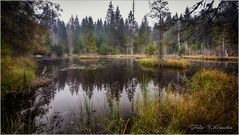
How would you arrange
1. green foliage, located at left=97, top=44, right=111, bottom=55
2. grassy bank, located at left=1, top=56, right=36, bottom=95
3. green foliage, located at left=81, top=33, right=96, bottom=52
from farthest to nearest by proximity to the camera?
green foliage, located at left=81, top=33, right=96, bottom=52 < green foliage, located at left=97, top=44, right=111, bottom=55 < grassy bank, located at left=1, top=56, right=36, bottom=95

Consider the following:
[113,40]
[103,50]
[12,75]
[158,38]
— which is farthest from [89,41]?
[12,75]

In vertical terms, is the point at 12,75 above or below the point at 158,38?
below

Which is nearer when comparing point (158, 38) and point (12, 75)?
point (12, 75)

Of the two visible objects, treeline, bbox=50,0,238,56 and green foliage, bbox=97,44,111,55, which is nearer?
treeline, bbox=50,0,238,56

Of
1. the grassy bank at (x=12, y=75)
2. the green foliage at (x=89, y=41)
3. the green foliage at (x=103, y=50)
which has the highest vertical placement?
the green foliage at (x=89, y=41)

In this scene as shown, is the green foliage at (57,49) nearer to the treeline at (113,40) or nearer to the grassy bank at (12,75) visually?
the treeline at (113,40)

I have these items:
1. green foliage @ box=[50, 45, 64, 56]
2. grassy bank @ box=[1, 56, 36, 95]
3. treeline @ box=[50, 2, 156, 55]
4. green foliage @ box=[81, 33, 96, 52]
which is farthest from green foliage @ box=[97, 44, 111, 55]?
grassy bank @ box=[1, 56, 36, 95]

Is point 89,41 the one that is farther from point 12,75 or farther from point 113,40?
point 12,75

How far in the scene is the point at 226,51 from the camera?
118 feet

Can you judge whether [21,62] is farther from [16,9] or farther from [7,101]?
[16,9]

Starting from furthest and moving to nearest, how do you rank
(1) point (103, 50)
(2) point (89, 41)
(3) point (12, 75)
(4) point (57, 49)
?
1. (2) point (89, 41)
2. (1) point (103, 50)
3. (4) point (57, 49)
4. (3) point (12, 75)

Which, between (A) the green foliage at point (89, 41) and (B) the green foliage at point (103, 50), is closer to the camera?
(B) the green foliage at point (103, 50)

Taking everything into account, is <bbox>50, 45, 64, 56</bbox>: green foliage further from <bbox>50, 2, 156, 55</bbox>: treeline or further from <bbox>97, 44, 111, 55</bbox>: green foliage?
<bbox>97, 44, 111, 55</bbox>: green foliage

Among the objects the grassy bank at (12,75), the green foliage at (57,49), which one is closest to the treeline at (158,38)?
the green foliage at (57,49)
